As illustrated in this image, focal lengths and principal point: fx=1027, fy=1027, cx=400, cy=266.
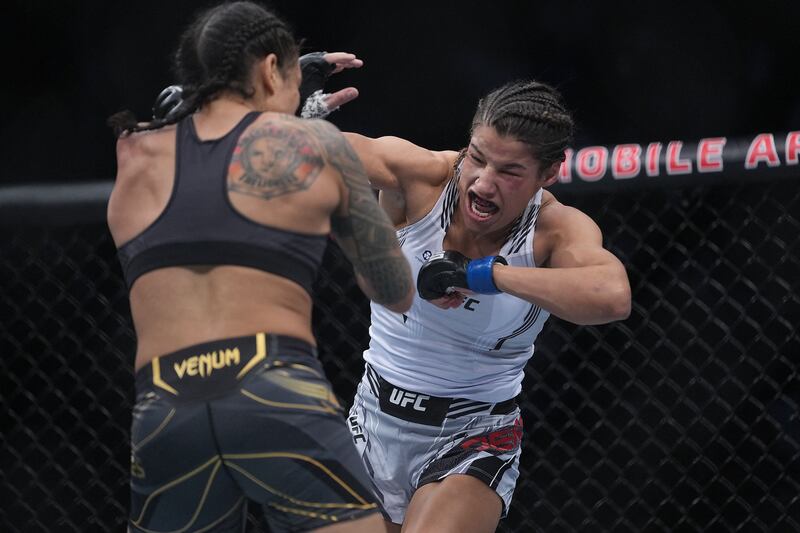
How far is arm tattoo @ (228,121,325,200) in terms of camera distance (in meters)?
1.47

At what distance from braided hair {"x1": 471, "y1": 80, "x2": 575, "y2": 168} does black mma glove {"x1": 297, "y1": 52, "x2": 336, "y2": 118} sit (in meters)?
0.32

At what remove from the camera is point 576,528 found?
3.05m

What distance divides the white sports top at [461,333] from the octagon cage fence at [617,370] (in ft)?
1.47

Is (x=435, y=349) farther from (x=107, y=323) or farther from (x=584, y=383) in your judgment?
(x=107, y=323)

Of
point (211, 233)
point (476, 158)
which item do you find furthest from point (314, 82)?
point (211, 233)

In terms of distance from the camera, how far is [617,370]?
10.2 feet

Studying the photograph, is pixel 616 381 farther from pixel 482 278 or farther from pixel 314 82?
pixel 314 82

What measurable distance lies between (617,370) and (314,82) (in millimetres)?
1467

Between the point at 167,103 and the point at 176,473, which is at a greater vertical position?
the point at 167,103

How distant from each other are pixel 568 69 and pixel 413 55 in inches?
22.2

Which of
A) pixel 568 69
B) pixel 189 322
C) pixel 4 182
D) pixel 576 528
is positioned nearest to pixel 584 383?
pixel 576 528

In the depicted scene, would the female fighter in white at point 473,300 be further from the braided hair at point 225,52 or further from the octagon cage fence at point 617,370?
the braided hair at point 225,52

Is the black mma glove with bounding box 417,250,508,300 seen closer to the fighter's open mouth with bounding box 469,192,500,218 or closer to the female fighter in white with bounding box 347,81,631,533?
the female fighter in white with bounding box 347,81,631,533

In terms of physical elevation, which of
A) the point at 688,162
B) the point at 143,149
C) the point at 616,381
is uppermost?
the point at 143,149
